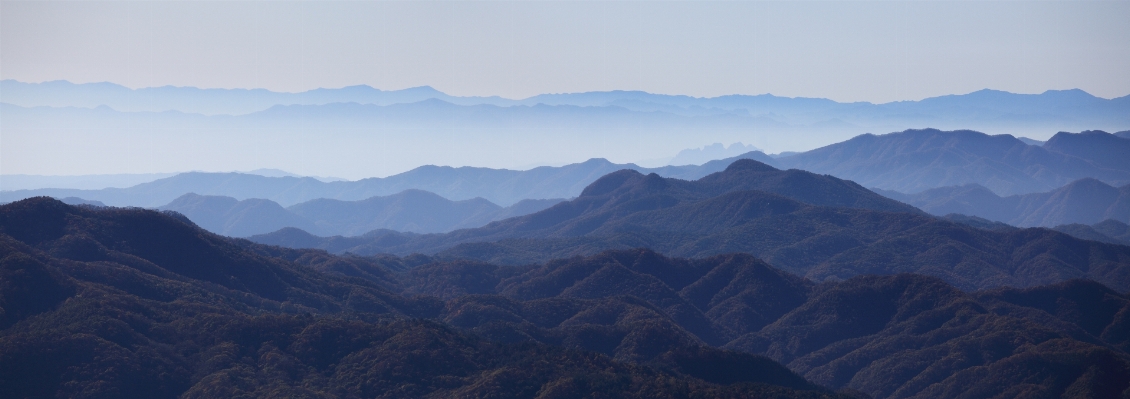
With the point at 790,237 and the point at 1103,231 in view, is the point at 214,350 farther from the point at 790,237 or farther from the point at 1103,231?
the point at 1103,231

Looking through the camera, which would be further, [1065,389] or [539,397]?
[1065,389]

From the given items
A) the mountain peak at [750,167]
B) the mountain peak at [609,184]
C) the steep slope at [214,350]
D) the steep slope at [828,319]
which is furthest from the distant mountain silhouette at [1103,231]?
the steep slope at [214,350]

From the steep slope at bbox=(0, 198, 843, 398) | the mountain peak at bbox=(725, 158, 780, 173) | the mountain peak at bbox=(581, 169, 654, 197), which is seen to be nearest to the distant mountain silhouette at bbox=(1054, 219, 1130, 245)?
the mountain peak at bbox=(725, 158, 780, 173)

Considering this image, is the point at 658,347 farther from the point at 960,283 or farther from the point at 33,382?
the point at 960,283

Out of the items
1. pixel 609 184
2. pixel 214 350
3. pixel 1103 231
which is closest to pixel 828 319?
pixel 214 350

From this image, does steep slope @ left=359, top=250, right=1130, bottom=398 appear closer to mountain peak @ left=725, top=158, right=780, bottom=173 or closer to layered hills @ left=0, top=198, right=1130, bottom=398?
Answer: layered hills @ left=0, top=198, right=1130, bottom=398

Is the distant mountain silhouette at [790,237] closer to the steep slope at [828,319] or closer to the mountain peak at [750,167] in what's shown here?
the mountain peak at [750,167]

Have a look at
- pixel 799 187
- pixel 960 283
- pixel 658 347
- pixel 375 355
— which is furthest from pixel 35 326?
pixel 799 187
